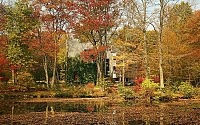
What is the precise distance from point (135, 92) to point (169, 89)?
3.98 metres

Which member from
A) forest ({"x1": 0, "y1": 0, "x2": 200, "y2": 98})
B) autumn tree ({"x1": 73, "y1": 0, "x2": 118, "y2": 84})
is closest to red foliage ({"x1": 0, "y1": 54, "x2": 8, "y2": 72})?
forest ({"x1": 0, "y1": 0, "x2": 200, "y2": 98})

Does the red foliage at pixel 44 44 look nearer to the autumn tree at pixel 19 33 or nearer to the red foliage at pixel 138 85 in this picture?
the autumn tree at pixel 19 33

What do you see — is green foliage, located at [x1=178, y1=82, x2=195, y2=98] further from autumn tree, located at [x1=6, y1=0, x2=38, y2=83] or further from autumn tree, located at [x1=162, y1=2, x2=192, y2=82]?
autumn tree, located at [x1=6, y1=0, x2=38, y2=83]

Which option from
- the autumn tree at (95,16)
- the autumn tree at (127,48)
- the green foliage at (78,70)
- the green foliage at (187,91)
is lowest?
the green foliage at (187,91)

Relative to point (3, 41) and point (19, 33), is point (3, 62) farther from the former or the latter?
point (3, 41)

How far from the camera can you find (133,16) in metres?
38.9

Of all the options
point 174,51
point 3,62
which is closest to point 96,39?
point 174,51

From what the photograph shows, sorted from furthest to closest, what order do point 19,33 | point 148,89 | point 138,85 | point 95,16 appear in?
point 95,16, point 19,33, point 138,85, point 148,89

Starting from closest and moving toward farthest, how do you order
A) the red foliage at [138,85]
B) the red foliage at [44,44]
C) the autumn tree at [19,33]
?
the red foliage at [138,85], the autumn tree at [19,33], the red foliage at [44,44]

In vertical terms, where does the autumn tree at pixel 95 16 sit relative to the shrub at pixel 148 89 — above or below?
above

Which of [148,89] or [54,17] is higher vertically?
[54,17]

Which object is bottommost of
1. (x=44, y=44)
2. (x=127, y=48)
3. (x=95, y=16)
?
(x=127, y=48)

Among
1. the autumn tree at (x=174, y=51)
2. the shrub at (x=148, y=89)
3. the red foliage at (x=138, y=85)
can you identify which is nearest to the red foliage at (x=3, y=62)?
the red foliage at (x=138, y=85)

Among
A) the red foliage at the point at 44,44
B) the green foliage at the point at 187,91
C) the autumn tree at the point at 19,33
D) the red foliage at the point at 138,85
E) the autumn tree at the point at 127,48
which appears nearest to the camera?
the green foliage at the point at 187,91
